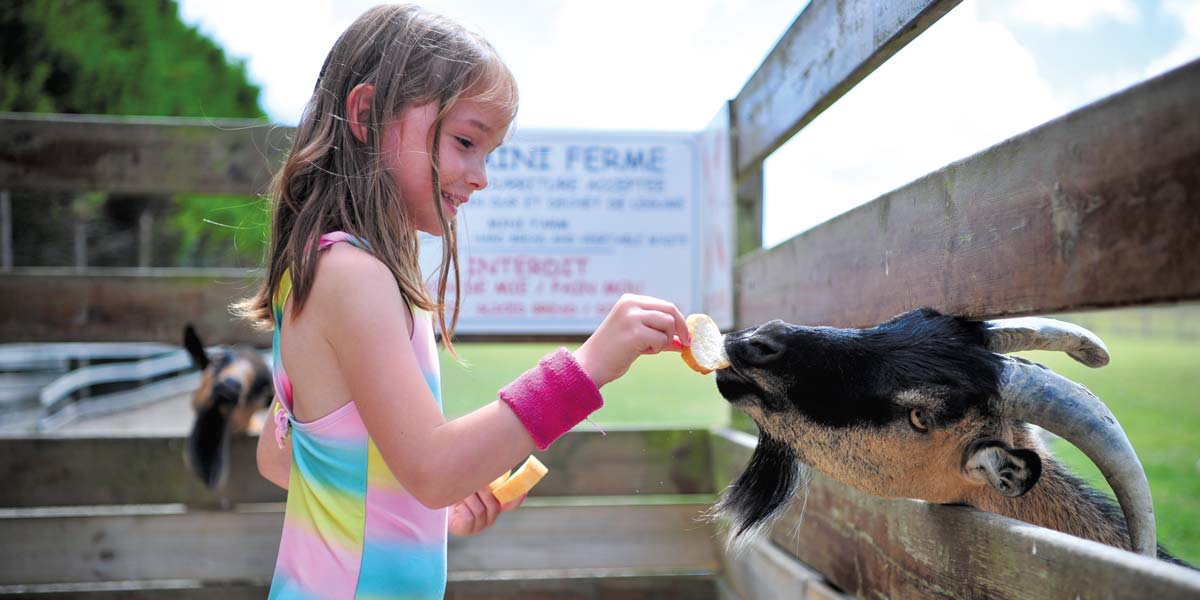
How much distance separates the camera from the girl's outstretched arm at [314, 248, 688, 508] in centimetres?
134

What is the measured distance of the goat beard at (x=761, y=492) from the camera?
1.87m

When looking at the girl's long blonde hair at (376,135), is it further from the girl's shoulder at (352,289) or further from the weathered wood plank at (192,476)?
the weathered wood plank at (192,476)

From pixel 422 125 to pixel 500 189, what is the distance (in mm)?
2069

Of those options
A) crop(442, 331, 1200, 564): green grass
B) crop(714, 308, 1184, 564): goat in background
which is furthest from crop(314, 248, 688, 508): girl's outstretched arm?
crop(442, 331, 1200, 564): green grass

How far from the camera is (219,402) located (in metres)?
3.49

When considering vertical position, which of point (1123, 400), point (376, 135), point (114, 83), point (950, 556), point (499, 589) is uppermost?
point (114, 83)

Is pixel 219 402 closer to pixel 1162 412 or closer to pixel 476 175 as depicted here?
pixel 476 175

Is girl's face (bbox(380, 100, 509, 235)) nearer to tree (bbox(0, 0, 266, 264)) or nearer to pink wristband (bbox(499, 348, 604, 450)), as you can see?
pink wristband (bbox(499, 348, 604, 450))

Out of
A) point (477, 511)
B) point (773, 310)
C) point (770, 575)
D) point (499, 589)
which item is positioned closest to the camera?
point (477, 511)

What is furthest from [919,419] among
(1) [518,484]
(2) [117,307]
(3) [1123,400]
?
(3) [1123,400]

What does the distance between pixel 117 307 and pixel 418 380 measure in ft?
8.61

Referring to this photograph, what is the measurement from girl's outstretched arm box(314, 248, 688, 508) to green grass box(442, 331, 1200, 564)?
5.36m

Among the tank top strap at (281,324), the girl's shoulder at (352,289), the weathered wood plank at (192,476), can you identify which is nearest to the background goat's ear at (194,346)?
the weathered wood plank at (192,476)

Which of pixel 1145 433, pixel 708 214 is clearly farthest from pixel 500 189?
pixel 1145 433
